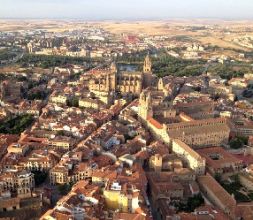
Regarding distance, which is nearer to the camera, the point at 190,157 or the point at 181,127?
the point at 190,157

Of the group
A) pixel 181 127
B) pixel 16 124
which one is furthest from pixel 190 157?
pixel 16 124

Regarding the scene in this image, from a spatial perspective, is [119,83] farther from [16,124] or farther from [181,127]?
[181,127]

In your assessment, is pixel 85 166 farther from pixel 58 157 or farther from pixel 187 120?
pixel 187 120

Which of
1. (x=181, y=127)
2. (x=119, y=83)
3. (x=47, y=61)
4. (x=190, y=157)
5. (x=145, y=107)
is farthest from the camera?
(x=47, y=61)

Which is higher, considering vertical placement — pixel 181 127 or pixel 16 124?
pixel 181 127

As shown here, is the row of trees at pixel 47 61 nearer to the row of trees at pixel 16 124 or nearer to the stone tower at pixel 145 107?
the row of trees at pixel 16 124

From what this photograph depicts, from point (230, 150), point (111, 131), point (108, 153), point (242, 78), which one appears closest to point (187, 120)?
point (230, 150)

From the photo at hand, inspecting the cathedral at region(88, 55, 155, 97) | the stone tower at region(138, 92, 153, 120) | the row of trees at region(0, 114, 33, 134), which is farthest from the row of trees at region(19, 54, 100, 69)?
the stone tower at region(138, 92, 153, 120)

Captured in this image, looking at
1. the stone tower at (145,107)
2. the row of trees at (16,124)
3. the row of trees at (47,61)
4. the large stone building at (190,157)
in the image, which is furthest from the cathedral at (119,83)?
the row of trees at (47,61)

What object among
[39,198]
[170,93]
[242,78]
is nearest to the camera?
[39,198]

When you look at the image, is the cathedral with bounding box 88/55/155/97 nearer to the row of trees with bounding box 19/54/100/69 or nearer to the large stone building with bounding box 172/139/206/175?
the large stone building with bounding box 172/139/206/175

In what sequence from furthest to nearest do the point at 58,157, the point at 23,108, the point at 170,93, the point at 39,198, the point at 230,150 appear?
the point at 170,93 < the point at 23,108 < the point at 230,150 < the point at 58,157 < the point at 39,198
